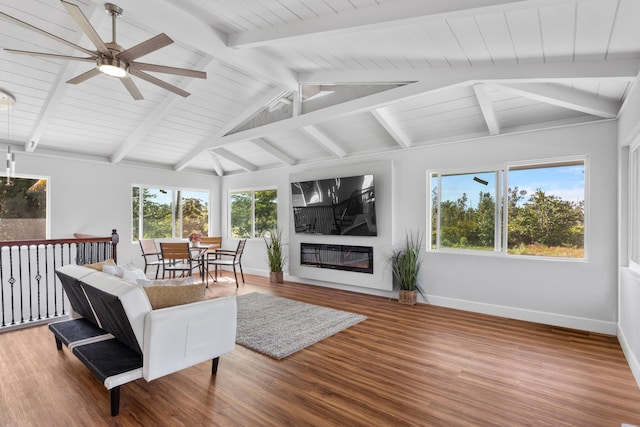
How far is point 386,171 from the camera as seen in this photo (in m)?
5.42

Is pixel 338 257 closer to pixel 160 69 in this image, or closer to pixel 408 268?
pixel 408 268

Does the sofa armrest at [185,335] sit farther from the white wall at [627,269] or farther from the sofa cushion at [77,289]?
the white wall at [627,269]

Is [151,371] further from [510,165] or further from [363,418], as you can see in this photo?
[510,165]

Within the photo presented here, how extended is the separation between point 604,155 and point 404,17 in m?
3.09

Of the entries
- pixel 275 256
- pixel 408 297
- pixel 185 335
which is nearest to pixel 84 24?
pixel 185 335

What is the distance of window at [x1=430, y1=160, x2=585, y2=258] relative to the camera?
4.02m

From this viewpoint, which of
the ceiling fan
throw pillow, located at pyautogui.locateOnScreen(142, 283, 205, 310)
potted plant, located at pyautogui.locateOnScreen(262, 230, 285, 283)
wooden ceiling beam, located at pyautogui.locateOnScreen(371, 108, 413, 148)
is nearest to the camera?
the ceiling fan

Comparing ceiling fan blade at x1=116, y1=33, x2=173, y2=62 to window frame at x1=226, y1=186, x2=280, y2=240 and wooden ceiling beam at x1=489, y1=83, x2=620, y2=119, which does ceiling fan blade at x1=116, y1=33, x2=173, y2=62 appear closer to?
wooden ceiling beam at x1=489, y1=83, x2=620, y2=119

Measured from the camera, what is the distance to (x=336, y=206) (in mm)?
5902

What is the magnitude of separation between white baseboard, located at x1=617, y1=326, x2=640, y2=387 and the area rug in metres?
2.57

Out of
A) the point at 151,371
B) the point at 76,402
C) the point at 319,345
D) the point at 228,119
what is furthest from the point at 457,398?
the point at 228,119

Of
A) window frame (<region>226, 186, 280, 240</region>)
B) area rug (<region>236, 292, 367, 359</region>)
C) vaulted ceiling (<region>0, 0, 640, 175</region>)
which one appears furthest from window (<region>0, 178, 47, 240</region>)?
area rug (<region>236, 292, 367, 359</region>)

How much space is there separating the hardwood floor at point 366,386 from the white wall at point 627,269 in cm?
18

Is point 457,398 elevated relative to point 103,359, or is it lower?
lower
